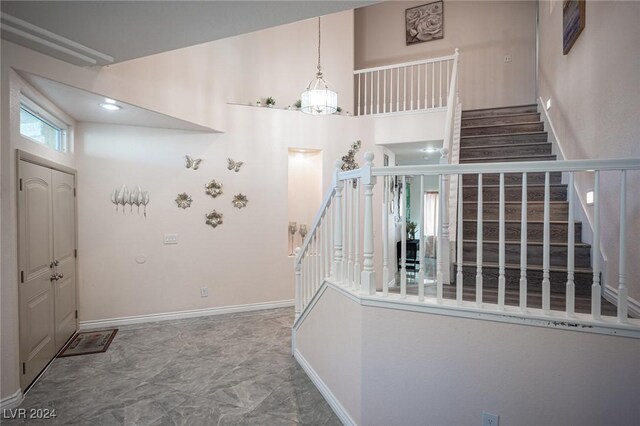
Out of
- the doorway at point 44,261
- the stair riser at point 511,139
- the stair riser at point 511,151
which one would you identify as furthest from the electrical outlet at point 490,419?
the stair riser at point 511,139

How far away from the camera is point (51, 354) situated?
11.2 ft

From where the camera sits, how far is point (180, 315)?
15.2 ft

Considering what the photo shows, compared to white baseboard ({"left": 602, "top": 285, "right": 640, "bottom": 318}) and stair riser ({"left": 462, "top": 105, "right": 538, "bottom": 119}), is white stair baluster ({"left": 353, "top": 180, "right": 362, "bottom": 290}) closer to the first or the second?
white baseboard ({"left": 602, "top": 285, "right": 640, "bottom": 318})

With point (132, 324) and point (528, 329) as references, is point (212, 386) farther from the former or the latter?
point (528, 329)

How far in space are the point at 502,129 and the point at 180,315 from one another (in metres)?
5.09

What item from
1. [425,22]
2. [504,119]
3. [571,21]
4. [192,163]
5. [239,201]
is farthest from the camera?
[425,22]

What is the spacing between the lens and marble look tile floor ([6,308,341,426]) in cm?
253

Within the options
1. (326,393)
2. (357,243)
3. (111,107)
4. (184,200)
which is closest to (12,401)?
(326,393)

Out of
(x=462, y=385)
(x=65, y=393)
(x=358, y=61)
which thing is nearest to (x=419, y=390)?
(x=462, y=385)

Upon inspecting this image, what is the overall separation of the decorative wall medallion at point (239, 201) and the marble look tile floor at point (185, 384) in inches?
66.4

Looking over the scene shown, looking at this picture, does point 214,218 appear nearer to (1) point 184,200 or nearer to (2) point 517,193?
(1) point 184,200

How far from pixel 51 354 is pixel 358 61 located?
684 cm

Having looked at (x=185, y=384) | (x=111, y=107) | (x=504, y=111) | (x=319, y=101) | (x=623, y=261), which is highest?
(x=504, y=111)

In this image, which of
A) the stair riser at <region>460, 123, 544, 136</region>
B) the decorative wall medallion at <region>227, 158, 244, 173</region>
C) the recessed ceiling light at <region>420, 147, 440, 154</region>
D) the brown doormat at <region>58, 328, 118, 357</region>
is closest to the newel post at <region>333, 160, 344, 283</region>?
the decorative wall medallion at <region>227, 158, 244, 173</region>
